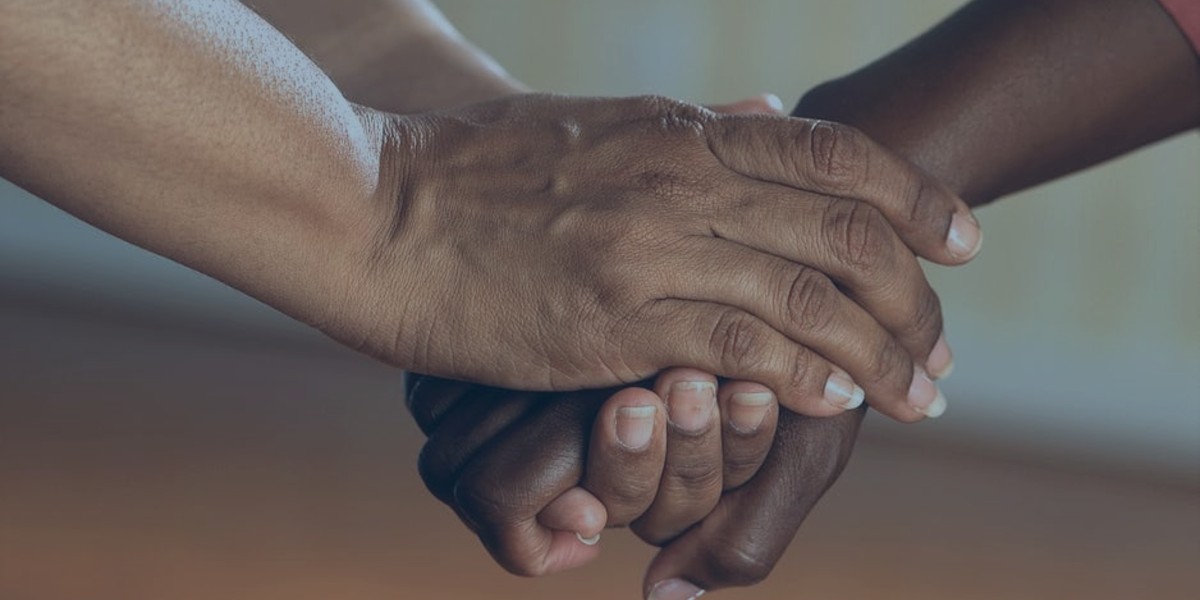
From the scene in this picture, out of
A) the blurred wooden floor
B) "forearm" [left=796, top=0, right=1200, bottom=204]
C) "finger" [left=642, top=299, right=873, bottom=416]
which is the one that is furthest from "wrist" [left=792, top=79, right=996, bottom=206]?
the blurred wooden floor

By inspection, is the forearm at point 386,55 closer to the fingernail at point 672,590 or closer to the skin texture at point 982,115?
the skin texture at point 982,115

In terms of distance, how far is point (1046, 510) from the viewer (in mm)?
2369

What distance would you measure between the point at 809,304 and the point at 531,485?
0.22 meters

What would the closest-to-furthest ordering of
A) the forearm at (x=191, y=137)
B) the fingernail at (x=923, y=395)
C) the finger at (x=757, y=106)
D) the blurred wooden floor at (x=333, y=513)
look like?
the forearm at (x=191, y=137) < the fingernail at (x=923, y=395) < the finger at (x=757, y=106) < the blurred wooden floor at (x=333, y=513)

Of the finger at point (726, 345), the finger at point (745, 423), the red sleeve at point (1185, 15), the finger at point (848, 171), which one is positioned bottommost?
the finger at point (745, 423)

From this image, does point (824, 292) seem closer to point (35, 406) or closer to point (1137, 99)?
point (1137, 99)

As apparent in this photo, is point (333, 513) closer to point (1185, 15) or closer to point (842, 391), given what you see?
point (842, 391)

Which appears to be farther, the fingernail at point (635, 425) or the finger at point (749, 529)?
the finger at point (749, 529)

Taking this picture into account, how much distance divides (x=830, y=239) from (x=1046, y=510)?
152 cm

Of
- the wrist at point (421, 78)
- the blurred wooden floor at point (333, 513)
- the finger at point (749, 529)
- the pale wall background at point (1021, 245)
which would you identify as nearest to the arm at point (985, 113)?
the finger at point (749, 529)

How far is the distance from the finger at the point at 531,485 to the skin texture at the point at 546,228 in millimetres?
44

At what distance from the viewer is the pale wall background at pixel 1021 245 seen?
Answer: 2600 millimetres

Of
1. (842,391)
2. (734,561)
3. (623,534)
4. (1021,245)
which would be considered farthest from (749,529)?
(1021,245)

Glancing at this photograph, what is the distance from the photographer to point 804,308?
0.99 metres
